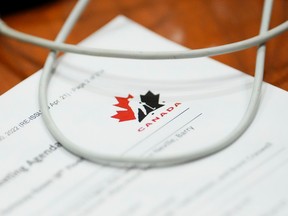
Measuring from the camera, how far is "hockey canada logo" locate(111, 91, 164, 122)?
0.35 m

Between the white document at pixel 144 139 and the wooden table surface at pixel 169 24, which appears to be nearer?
the white document at pixel 144 139

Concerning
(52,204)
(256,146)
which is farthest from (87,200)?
(256,146)

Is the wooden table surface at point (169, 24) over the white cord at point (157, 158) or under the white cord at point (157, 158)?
over

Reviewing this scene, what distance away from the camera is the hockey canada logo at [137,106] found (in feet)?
1.15

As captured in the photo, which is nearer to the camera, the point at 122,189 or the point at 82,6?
the point at 122,189

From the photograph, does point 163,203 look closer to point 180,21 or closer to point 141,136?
point 141,136

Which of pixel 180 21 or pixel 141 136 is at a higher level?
pixel 180 21

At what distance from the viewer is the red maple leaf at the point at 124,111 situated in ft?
1.15

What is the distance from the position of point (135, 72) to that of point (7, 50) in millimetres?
135

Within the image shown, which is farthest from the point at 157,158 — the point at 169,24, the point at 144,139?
the point at 169,24

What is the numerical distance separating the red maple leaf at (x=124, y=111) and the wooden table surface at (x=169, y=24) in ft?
0.31

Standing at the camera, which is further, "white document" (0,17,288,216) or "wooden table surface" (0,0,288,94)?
"wooden table surface" (0,0,288,94)

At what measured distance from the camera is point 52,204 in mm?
296

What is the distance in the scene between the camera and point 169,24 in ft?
1.46
